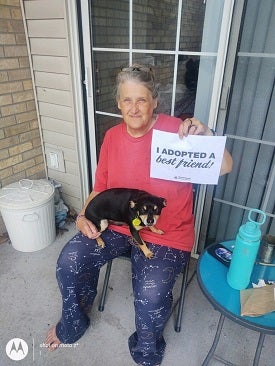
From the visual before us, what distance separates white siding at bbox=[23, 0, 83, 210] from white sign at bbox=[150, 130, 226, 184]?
116cm

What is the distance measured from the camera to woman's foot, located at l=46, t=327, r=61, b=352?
1570 mm

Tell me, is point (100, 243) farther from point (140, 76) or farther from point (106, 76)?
point (106, 76)

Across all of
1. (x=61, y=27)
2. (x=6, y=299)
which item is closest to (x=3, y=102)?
(x=61, y=27)

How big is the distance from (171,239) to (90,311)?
79cm

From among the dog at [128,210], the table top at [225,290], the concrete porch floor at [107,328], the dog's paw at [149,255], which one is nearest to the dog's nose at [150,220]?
the dog at [128,210]

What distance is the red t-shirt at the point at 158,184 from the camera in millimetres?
1443

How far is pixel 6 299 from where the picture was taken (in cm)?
187

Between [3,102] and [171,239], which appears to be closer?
[171,239]

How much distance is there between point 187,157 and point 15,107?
1.60m

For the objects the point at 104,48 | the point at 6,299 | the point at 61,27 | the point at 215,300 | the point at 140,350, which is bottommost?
the point at 6,299

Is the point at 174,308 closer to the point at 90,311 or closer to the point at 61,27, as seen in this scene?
the point at 90,311

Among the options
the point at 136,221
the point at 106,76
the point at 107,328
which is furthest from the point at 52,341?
the point at 106,76

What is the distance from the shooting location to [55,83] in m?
2.17

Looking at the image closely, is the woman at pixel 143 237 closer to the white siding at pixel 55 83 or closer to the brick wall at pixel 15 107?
the white siding at pixel 55 83
